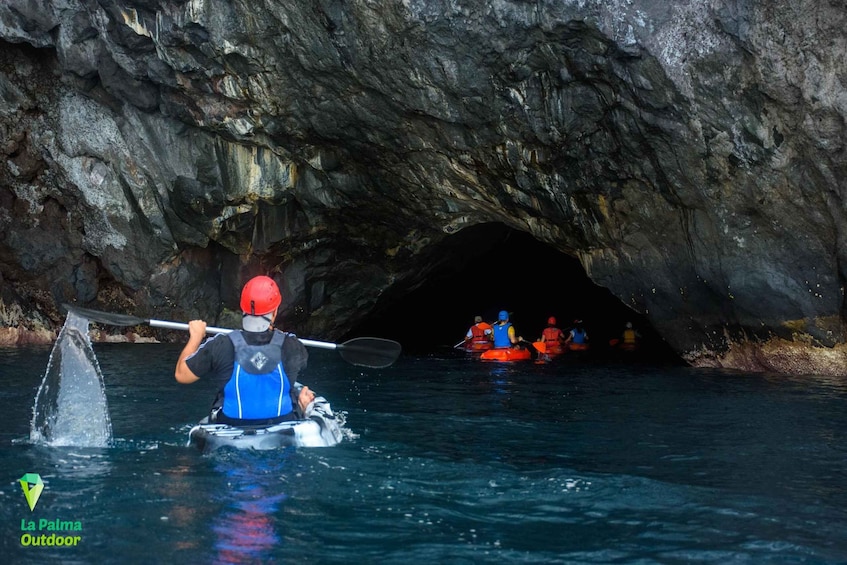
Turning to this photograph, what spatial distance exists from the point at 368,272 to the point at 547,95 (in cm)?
802

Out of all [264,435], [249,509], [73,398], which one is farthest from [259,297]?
[73,398]

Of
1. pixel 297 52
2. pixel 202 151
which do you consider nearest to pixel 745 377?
pixel 297 52

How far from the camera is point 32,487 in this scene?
20.8 ft

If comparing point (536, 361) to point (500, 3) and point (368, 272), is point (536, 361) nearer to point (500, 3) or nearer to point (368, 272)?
point (368, 272)

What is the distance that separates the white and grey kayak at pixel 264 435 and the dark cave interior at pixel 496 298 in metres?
11.9

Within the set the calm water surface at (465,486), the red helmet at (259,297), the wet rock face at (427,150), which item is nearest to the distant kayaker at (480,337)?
the wet rock face at (427,150)

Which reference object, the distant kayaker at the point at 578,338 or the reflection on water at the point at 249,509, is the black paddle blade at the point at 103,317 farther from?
the distant kayaker at the point at 578,338

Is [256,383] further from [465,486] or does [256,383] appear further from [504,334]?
[504,334]

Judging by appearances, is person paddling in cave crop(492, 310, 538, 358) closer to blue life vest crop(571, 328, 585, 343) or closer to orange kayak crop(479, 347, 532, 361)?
orange kayak crop(479, 347, 532, 361)

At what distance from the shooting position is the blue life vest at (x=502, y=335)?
18828mm

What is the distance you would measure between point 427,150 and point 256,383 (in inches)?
302

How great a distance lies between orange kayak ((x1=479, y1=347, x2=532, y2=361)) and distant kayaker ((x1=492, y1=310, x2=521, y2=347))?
286 millimetres

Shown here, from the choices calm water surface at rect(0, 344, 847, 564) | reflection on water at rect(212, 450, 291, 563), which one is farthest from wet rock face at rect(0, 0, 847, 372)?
reflection on water at rect(212, 450, 291, 563)

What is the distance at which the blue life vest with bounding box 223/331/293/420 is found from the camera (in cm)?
762
